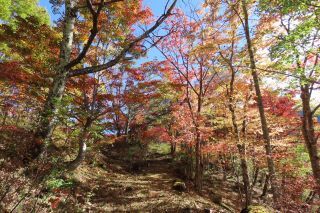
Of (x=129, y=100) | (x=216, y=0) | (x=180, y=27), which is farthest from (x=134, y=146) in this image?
(x=216, y=0)

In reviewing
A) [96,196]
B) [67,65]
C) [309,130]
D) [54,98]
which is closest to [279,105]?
[309,130]

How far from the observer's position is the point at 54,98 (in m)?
6.30

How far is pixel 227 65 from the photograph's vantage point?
12.3 metres

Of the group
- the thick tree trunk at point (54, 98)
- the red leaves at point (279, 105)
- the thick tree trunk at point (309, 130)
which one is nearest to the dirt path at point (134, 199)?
the thick tree trunk at point (54, 98)

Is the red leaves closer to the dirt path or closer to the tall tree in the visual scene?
the dirt path

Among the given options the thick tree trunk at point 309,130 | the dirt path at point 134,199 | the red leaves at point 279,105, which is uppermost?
the red leaves at point 279,105

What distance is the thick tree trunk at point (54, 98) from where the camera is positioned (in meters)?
6.18

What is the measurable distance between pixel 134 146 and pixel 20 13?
49.7 ft

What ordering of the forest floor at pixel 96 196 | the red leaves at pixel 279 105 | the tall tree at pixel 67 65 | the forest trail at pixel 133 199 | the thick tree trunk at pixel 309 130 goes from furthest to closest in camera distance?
the red leaves at pixel 279 105 → the thick tree trunk at pixel 309 130 → the forest trail at pixel 133 199 → the tall tree at pixel 67 65 → the forest floor at pixel 96 196

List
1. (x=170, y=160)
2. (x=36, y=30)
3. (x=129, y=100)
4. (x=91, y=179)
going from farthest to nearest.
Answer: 1. (x=170, y=160)
2. (x=129, y=100)
3. (x=91, y=179)
4. (x=36, y=30)

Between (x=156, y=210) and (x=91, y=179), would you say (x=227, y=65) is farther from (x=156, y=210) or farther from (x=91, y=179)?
(x=91, y=179)

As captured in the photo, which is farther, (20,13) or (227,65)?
(20,13)

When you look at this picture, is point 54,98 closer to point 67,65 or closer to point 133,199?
point 67,65

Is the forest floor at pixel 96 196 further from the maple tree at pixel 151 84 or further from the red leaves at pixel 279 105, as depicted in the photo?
the red leaves at pixel 279 105
